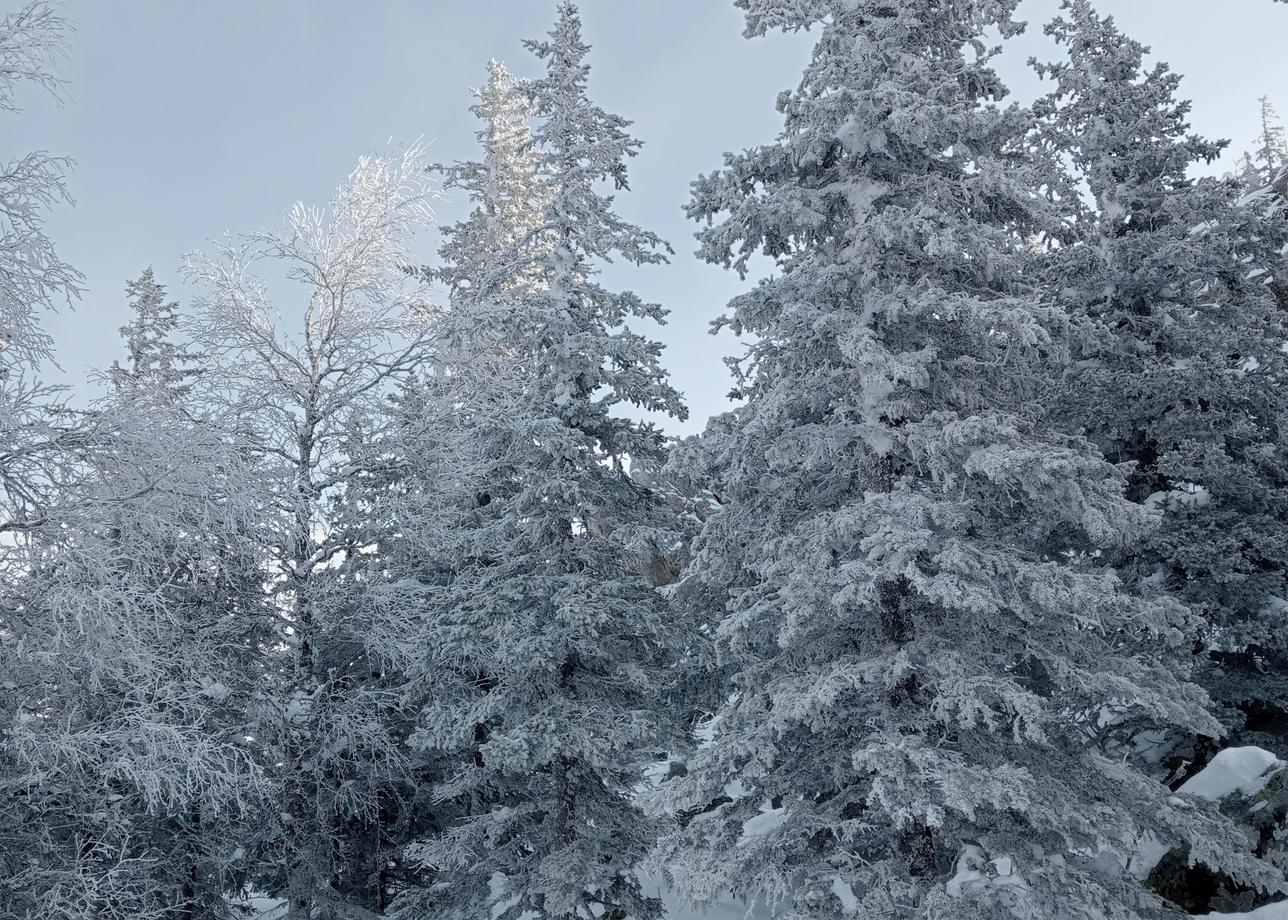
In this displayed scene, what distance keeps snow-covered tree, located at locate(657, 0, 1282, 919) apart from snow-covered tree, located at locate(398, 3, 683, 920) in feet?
9.91

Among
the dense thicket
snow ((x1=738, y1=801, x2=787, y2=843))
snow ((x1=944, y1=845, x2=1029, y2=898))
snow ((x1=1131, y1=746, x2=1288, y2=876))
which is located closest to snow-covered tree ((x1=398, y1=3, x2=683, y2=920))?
the dense thicket

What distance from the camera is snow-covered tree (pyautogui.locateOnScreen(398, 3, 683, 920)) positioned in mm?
11836

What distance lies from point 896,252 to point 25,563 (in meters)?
9.66

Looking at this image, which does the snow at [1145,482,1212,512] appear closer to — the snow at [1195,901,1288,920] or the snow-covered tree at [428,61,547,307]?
the snow at [1195,901,1288,920]

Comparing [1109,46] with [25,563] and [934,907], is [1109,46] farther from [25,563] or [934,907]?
[25,563]

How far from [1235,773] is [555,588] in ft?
34.1

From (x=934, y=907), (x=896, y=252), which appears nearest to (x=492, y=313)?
(x=896, y=252)

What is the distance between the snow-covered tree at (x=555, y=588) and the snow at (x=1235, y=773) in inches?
310

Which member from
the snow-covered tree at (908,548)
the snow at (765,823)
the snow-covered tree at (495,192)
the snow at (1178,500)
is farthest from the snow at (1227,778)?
the snow-covered tree at (495,192)

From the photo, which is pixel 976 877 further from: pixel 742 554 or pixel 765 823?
pixel 765 823

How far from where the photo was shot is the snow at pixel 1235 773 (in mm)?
11367

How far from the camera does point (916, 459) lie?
8742 millimetres

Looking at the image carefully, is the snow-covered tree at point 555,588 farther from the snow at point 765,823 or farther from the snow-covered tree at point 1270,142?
the snow-covered tree at point 1270,142

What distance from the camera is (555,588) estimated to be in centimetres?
1245
